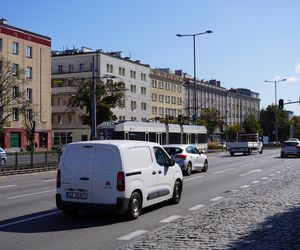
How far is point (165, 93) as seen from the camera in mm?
114562

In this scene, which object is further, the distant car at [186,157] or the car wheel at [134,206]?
the distant car at [186,157]

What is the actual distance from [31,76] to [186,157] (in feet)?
175

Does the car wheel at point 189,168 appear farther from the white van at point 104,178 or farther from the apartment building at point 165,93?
the apartment building at point 165,93

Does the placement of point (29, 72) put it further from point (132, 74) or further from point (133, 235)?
point (133, 235)

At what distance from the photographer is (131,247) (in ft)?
25.9

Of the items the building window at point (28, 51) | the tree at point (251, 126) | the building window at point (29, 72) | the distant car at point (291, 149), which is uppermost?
the building window at point (28, 51)

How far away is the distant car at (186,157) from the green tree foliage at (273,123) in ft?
388

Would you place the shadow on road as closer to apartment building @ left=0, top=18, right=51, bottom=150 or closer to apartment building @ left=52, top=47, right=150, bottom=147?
apartment building @ left=0, top=18, right=51, bottom=150

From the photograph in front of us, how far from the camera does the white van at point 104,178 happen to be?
1087cm

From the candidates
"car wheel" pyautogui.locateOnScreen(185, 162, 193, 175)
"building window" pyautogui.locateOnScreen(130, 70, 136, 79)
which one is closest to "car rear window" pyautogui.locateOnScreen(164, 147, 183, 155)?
"car wheel" pyautogui.locateOnScreen(185, 162, 193, 175)

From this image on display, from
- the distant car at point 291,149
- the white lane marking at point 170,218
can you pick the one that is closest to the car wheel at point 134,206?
the white lane marking at point 170,218

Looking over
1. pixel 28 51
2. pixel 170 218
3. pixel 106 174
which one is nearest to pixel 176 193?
pixel 170 218

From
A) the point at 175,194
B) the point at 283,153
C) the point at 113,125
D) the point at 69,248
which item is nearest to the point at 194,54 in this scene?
the point at 283,153

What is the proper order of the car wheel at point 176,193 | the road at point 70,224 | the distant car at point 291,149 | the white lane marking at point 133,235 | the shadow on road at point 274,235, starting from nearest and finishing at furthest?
the shadow on road at point 274,235 → the road at point 70,224 → the white lane marking at point 133,235 → the car wheel at point 176,193 → the distant car at point 291,149
